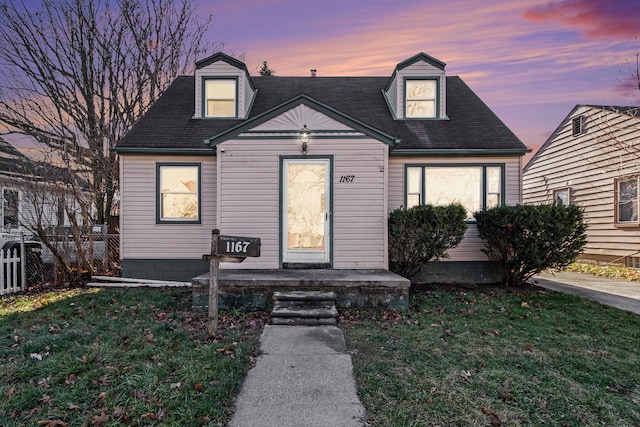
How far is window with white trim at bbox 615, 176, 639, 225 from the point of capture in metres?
10.2

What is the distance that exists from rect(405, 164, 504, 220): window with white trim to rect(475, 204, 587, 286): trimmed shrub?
44.5 inches

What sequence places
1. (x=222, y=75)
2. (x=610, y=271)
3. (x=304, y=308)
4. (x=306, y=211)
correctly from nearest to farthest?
(x=304, y=308)
(x=306, y=211)
(x=222, y=75)
(x=610, y=271)

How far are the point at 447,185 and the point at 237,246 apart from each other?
599 centimetres

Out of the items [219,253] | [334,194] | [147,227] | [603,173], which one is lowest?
[219,253]

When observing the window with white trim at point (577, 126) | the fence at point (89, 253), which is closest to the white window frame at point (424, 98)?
the window with white trim at point (577, 126)

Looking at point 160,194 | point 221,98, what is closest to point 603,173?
point 221,98

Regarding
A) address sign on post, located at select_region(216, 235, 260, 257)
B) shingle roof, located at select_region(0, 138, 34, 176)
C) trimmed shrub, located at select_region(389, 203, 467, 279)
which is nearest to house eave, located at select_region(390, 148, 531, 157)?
trimmed shrub, located at select_region(389, 203, 467, 279)

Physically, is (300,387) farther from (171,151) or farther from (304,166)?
(171,151)

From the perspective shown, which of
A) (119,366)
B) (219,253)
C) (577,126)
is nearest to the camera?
(119,366)

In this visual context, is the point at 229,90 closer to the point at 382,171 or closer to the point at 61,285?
the point at 382,171

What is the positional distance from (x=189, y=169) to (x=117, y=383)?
20.6ft

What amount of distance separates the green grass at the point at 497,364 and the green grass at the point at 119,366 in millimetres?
1399

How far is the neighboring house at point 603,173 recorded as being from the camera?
1017 centimetres

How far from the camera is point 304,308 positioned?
5.30 m
